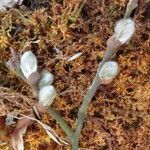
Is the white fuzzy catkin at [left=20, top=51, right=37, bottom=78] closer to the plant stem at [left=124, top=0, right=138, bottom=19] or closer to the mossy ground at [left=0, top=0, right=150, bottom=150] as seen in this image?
the mossy ground at [left=0, top=0, right=150, bottom=150]

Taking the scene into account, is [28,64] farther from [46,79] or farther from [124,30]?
[124,30]

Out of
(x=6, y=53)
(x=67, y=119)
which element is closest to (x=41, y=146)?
(x=67, y=119)

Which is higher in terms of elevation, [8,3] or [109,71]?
[8,3]

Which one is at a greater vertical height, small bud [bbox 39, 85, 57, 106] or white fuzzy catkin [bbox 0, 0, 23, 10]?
white fuzzy catkin [bbox 0, 0, 23, 10]

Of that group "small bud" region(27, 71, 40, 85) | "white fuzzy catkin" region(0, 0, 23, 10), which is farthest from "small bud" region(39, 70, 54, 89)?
"white fuzzy catkin" region(0, 0, 23, 10)

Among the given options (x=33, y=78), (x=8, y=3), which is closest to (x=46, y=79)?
(x=33, y=78)

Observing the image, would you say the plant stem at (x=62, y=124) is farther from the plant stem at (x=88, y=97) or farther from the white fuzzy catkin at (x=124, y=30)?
the white fuzzy catkin at (x=124, y=30)
